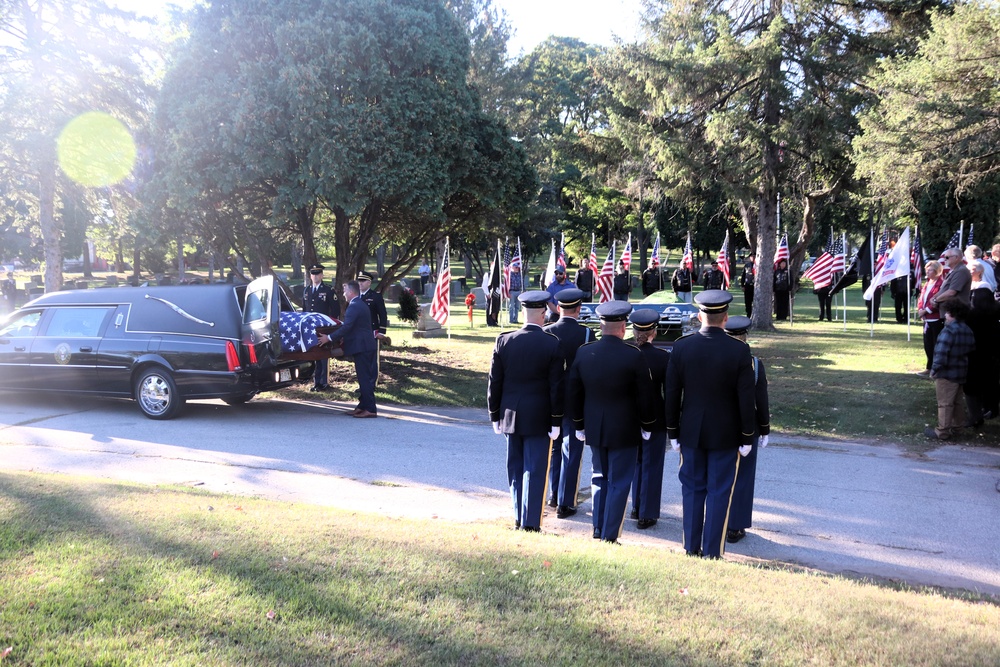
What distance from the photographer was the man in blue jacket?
11.1 meters

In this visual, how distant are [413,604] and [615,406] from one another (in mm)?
2376

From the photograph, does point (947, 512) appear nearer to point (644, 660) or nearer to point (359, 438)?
point (644, 660)

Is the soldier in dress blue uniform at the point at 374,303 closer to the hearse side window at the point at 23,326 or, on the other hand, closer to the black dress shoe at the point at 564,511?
the hearse side window at the point at 23,326

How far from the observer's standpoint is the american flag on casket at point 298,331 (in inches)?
453

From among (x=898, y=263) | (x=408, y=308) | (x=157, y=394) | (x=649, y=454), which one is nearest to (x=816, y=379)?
(x=898, y=263)

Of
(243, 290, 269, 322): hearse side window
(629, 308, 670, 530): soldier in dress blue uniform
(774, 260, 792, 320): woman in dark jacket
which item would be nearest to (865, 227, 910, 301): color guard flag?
(774, 260, 792, 320): woman in dark jacket

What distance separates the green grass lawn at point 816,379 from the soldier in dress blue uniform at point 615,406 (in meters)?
5.03

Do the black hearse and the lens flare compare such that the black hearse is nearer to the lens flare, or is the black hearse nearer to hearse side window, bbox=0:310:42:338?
hearse side window, bbox=0:310:42:338

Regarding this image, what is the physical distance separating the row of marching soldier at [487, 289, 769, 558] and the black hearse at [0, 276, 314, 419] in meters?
5.39

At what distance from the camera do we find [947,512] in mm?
6848

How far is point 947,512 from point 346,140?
9.28 m

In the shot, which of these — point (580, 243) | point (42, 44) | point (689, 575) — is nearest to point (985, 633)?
point (689, 575)

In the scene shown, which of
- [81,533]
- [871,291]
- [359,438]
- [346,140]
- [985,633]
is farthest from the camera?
[871,291]

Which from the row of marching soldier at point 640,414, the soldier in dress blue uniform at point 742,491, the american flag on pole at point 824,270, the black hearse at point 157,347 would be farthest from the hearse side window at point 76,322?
the american flag on pole at point 824,270
